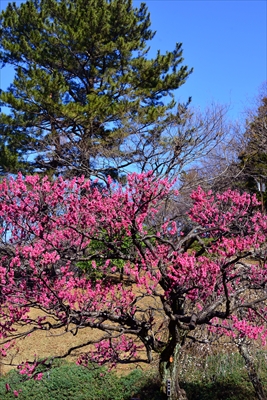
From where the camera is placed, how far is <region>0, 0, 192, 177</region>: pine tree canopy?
13812 mm

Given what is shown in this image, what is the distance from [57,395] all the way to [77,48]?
1170 centimetres

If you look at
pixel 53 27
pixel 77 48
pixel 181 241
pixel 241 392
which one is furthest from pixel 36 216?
pixel 53 27

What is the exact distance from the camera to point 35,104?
1394 cm

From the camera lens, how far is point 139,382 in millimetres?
6375

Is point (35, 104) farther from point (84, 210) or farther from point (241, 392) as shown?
point (241, 392)

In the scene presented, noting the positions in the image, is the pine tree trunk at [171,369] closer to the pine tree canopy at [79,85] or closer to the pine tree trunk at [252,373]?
the pine tree trunk at [252,373]

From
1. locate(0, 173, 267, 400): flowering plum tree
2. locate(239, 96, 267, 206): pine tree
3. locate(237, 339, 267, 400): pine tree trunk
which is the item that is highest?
locate(239, 96, 267, 206): pine tree

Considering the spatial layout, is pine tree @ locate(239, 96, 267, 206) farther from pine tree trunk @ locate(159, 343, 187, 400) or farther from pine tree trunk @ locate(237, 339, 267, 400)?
pine tree trunk @ locate(159, 343, 187, 400)

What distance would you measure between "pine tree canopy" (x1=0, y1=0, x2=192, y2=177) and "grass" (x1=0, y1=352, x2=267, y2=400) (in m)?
7.95

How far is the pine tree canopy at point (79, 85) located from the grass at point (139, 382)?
7954 millimetres

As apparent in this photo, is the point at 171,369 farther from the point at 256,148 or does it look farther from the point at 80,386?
the point at 256,148

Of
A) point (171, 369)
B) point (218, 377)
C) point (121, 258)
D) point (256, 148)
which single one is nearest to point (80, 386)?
point (218, 377)

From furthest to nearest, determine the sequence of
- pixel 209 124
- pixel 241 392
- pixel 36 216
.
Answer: pixel 209 124, pixel 241 392, pixel 36 216

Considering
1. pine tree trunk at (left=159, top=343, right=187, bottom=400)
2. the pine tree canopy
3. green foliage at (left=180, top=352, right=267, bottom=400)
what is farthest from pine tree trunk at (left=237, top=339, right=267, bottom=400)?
the pine tree canopy
